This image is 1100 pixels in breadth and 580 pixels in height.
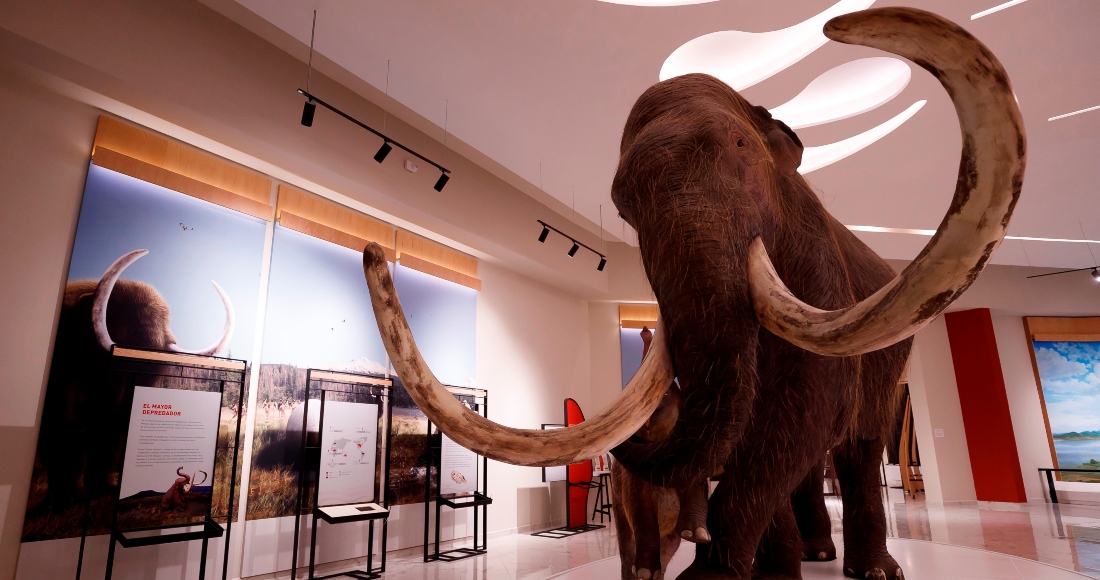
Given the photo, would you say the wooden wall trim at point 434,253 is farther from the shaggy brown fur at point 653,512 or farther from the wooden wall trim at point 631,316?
the shaggy brown fur at point 653,512

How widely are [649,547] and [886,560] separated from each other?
662 mm

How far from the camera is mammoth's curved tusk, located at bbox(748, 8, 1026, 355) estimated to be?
0.61 m

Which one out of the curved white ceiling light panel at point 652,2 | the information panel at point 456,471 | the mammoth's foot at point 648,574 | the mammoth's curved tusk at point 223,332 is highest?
the curved white ceiling light panel at point 652,2

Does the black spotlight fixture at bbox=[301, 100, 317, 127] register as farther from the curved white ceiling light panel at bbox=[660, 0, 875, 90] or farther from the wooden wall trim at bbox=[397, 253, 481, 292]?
the curved white ceiling light panel at bbox=[660, 0, 875, 90]

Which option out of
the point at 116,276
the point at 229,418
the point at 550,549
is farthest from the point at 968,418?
the point at 116,276

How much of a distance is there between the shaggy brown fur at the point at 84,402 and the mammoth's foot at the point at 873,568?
516 centimetres

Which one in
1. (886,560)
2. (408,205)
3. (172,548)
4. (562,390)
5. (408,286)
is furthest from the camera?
(562,390)

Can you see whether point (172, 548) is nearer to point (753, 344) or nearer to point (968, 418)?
point (753, 344)

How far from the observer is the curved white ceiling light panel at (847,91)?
21.0 ft

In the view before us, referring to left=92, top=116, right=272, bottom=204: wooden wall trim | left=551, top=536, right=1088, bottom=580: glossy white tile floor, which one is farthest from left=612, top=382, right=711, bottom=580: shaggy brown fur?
left=92, top=116, right=272, bottom=204: wooden wall trim

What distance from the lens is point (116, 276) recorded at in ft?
17.4

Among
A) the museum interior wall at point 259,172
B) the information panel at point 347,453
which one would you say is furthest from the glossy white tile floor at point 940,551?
the museum interior wall at point 259,172

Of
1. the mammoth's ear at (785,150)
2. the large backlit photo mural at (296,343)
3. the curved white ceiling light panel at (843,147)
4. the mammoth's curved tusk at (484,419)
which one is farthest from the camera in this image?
the curved white ceiling light panel at (843,147)

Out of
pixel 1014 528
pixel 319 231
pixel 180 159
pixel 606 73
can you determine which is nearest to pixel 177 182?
pixel 180 159
